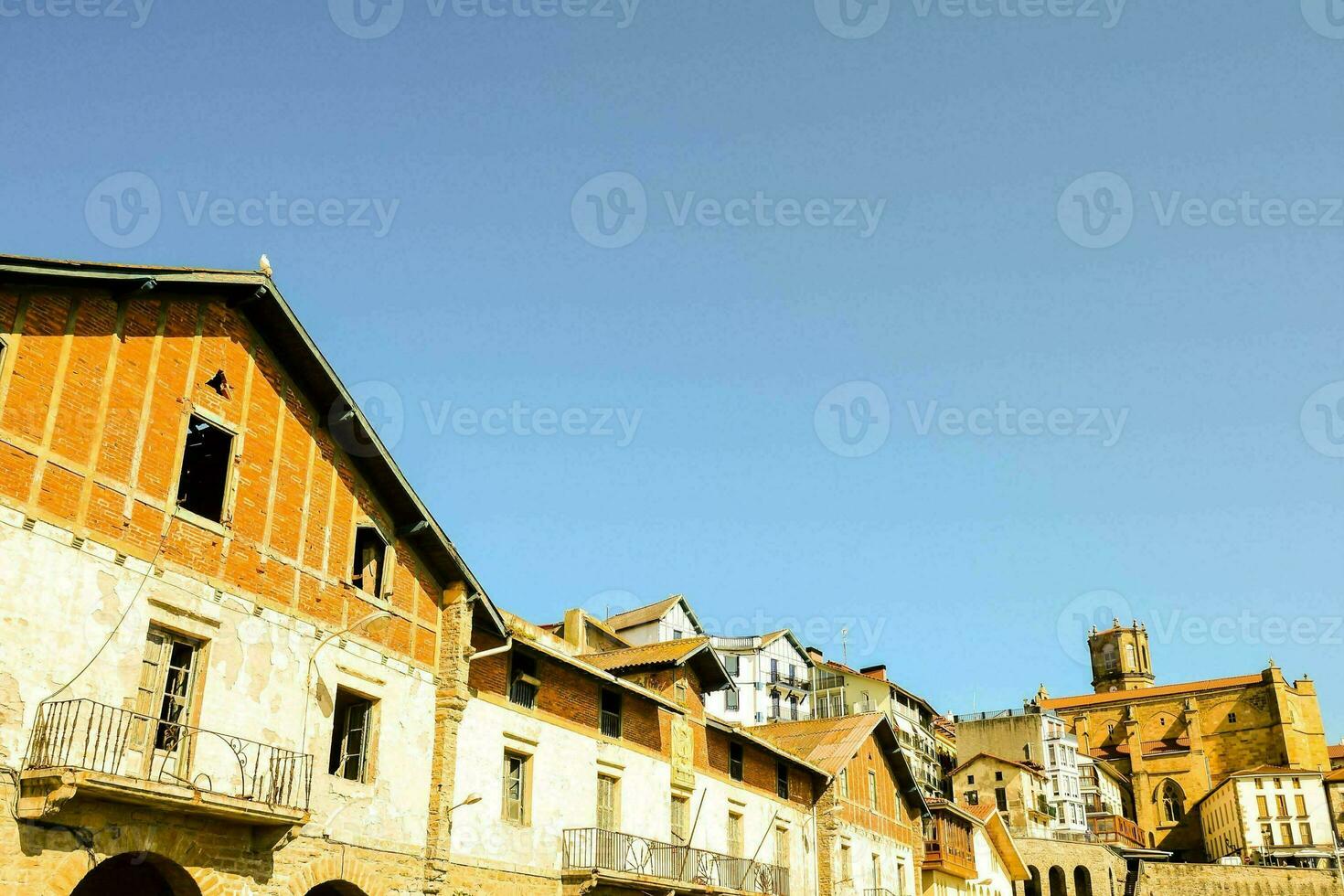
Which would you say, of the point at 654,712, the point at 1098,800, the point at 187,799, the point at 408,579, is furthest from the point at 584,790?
the point at 1098,800

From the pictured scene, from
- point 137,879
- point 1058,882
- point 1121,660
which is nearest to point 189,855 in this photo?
point 137,879

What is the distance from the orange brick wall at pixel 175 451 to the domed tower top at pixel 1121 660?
141597 mm

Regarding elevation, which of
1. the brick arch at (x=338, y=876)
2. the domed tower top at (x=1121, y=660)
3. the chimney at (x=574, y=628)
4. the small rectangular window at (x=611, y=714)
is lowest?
the brick arch at (x=338, y=876)

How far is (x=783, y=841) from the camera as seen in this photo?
37.7 m

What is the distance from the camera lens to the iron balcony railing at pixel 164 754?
15.4 metres

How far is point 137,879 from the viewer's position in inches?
733

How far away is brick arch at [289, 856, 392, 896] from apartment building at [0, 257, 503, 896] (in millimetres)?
41

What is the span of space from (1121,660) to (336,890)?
144m

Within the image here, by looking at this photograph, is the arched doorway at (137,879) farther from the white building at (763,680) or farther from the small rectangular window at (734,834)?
the white building at (763,680)

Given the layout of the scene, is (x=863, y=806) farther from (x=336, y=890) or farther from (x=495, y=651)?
(x=336, y=890)

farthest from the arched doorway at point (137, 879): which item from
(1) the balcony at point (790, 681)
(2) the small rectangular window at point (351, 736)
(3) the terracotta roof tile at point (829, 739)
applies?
(1) the balcony at point (790, 681)

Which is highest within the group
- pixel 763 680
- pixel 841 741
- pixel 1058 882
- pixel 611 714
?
pixel 763 680

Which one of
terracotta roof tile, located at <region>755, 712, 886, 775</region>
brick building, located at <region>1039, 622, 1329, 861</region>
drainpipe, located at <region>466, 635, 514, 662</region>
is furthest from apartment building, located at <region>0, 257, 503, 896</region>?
brick building, located at <region>1039, 622, 1329, 861</region>

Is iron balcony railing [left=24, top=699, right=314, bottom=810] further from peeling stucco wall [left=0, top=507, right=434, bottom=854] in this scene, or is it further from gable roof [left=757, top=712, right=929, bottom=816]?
gable roof [left=757, top=712, right=929, bottom=816]
